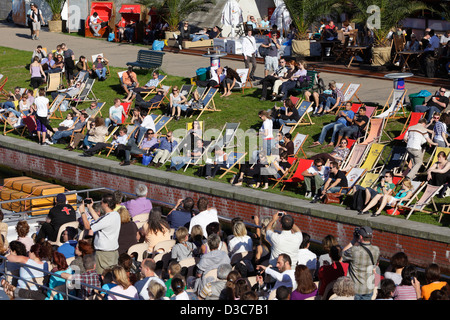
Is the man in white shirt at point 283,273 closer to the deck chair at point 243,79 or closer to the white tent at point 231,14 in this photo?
the deck chair at point 243,79

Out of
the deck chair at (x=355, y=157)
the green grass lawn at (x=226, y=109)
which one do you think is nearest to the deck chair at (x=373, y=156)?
the deck chair at (x=355, y=157)

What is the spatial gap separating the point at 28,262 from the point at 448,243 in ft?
22.1

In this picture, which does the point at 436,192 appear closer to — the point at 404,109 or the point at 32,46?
the point at 404,109

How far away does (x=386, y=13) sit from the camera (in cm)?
2314

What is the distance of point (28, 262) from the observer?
10.7 metres

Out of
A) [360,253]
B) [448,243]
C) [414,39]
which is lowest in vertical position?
[448,243]

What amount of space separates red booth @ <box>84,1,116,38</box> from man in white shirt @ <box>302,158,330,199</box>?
63.1ft

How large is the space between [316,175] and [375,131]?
8.95ft

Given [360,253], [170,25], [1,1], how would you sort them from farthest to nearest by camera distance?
[1,1], [170,25], [360,253]

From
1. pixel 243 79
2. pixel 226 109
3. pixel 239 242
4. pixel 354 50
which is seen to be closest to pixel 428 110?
pixel 226 109

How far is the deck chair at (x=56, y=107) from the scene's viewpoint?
22531mm

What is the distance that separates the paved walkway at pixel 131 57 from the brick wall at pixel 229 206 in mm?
5796

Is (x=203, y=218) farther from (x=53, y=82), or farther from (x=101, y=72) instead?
(x=101, y=72)

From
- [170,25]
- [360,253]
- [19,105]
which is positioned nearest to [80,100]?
[19,105]
